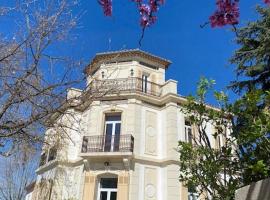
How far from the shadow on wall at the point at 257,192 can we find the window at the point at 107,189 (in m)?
13.9

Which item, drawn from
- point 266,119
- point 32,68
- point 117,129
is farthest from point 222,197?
point 117,129

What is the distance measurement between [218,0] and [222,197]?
114 inches

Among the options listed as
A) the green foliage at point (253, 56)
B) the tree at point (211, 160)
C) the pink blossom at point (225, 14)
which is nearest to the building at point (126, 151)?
the green foliage at point (253, 56)

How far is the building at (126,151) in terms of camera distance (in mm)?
16828

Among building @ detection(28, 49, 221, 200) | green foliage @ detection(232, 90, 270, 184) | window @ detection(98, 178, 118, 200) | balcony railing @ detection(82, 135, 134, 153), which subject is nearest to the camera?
green foliage @ detection(232, 90, 270, 184)

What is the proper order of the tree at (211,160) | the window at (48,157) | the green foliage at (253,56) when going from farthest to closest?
the window at (48,157) → the green foliage at (253,56) → the tree at (211,160)

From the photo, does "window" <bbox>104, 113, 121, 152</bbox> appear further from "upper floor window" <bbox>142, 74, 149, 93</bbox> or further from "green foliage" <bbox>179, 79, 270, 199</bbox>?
"green foliage" <bbox>179, 79, 270, 199</bbox>

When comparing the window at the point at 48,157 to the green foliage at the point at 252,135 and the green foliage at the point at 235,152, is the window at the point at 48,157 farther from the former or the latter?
the green foliage at the point at 252,135

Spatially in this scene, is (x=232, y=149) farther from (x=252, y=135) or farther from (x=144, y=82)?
(x=144, y=82)

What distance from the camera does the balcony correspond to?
1691cm

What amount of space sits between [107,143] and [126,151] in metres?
1.47

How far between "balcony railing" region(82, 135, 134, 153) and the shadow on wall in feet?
44.5

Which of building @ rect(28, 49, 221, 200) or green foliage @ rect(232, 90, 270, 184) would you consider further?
building @ rect(28, 49, 221, 200)

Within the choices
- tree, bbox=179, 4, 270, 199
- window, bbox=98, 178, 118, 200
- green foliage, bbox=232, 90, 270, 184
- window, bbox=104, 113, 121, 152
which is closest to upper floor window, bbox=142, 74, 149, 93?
window, bbox=104, 113, 121, 152
